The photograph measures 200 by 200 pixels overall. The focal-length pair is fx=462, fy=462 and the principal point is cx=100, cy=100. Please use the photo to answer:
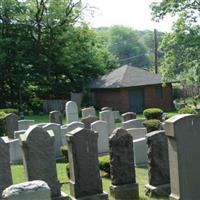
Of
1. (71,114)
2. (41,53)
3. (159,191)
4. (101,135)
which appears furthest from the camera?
(41,53)

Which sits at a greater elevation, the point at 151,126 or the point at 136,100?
the point at 136,100

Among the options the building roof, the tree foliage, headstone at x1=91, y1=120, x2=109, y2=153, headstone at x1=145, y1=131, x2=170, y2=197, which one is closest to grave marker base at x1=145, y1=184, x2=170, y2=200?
headstone at x1=145, y1=131, x2=170, y2=197

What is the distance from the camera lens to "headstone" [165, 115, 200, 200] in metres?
7.90

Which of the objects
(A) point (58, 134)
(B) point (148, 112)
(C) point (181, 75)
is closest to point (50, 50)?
(C) point (181, 75)

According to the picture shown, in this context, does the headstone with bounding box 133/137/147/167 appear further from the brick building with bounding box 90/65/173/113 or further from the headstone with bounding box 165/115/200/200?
the brick building with bounding box 90/65/173/113

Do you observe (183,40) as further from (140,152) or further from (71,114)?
(140,152)

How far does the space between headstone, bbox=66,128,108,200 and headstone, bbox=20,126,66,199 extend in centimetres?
49

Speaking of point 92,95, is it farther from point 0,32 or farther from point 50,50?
point 0,32

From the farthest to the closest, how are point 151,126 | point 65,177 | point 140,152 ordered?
point 151,126 < point 140,152 < point 65,177

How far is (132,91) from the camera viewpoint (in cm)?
3862

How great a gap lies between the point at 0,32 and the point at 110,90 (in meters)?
11.0

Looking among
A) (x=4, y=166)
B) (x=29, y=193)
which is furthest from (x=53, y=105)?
(x=29, y=193)

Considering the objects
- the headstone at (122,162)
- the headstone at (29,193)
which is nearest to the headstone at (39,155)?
the headstone at (122,162)

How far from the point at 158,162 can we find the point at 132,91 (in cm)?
2813
